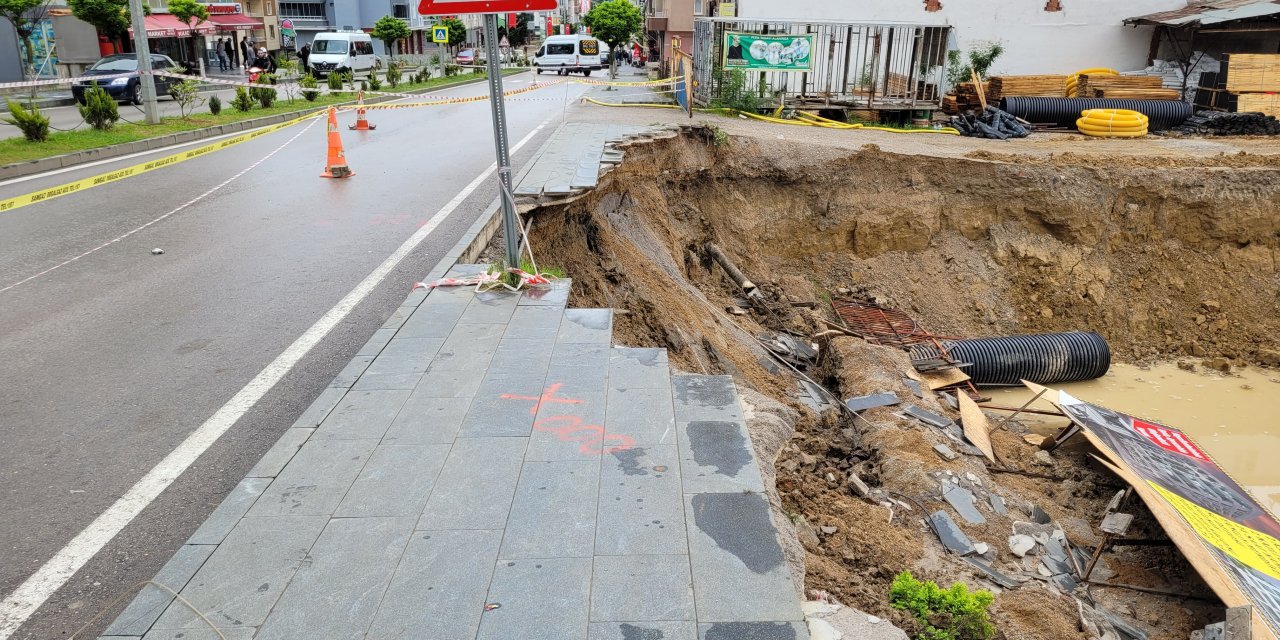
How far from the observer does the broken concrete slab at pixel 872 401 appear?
8562 mm

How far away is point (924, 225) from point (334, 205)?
29.9 ft

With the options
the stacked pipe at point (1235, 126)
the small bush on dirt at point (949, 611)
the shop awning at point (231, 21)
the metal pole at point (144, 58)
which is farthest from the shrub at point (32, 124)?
the shop awning at point (231, 21)

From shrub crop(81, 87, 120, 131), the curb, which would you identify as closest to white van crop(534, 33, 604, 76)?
the curb

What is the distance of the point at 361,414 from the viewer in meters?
4.87

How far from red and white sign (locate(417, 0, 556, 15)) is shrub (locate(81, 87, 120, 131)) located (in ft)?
45.6

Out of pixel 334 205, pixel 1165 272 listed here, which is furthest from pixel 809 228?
pixel 334 205

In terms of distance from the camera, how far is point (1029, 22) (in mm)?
21141

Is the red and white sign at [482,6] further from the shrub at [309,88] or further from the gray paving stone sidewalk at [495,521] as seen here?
the shrub at [309,88]

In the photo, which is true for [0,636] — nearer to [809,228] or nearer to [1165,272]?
[809,228]

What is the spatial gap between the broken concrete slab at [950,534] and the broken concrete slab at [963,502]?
0.19 m

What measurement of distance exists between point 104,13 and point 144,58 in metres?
15.7

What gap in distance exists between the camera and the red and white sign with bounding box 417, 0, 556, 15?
6.27m

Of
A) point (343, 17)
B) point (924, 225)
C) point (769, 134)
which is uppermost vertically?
point (343, 17)

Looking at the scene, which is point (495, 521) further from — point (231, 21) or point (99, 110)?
point (231, 21)
